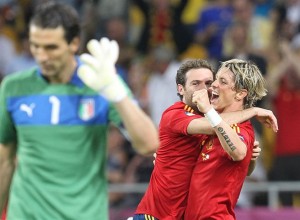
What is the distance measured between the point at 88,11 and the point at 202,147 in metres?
6.80

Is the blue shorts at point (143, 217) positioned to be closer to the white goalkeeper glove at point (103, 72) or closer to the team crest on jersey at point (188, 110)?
the team crest on jersey at point (188, 110)

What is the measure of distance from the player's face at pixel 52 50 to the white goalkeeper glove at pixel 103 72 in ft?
2.17

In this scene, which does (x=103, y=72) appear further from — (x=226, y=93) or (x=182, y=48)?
(x=182, y=48)

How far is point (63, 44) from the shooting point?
5438 millimetres

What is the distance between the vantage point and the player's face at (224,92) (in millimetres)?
5992

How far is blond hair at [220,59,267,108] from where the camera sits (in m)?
5.99

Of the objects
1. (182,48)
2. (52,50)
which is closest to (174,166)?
(52,50)

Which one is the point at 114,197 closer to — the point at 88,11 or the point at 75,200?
the point at 88,11

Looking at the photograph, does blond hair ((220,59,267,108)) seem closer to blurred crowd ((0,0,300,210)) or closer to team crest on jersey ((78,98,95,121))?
team crest on jersey ((78,98,95,121))

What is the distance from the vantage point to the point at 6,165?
5.69m

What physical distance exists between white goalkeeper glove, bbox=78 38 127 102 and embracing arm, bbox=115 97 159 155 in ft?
0.16

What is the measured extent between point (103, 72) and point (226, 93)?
4.89 ft

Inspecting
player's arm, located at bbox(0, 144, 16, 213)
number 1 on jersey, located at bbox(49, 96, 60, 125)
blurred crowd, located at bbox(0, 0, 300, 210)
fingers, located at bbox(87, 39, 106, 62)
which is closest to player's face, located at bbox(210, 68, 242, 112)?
number 1 on jersey, located at bbox(49, 96, 60, 125)

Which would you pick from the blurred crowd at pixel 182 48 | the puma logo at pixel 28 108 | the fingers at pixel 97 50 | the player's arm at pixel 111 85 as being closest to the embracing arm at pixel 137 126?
the player's arm at pixel 111 85
